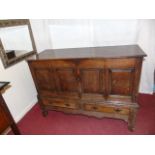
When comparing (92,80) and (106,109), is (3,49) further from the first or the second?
(106,109)

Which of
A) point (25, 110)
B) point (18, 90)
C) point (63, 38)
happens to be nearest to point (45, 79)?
point (18, 90)

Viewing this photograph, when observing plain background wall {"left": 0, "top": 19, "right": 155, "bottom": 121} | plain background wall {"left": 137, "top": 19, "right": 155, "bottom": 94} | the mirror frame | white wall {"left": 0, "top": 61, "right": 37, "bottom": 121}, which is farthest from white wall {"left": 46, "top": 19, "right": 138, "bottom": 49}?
white wall {"left": 0, "top": 61, "right": 37, "bottom": 121}

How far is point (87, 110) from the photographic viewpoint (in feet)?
6.47

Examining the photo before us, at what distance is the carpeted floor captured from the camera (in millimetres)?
1891

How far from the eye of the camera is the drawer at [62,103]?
6.54 ft

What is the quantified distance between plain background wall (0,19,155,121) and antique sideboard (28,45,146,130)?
1.42 feet

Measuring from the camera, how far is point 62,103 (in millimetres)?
2068

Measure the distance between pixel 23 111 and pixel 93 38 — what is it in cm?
173

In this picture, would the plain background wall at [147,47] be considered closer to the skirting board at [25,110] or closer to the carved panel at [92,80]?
the carved panel at [92,80]

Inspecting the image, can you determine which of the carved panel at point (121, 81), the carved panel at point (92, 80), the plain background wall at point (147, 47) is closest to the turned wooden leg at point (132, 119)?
the carved panel at point (121, 81)

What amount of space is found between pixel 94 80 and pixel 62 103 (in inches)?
26.1

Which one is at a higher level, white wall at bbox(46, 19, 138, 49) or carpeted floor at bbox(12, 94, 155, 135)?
white wall at bbox(46, 19, 138, 49)

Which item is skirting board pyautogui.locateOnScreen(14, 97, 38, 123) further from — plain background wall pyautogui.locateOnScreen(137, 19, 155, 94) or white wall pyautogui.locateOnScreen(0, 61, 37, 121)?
plain background wall pyautogui.locateOnScreen(137, 19, 155, 94)
